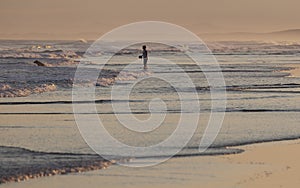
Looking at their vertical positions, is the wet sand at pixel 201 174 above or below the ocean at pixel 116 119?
below

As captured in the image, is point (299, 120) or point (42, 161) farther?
point (299, 120)

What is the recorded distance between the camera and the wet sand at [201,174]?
36.0 ft

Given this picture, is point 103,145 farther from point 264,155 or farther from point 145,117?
point 145,117

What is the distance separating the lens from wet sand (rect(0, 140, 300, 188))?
11.0 metres

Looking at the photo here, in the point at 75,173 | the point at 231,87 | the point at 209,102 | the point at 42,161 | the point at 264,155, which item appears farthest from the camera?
the point at 231,87

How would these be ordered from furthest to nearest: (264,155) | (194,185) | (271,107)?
(271,107) < (264,155) < (194,185)

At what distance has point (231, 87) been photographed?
29.3 metres

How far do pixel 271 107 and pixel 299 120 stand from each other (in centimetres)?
294

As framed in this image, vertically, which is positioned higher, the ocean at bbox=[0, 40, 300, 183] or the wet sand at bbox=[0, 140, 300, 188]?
the ocean at bbox=[0, 40, 300, 183]

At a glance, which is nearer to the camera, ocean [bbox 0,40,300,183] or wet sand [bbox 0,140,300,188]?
wet sand [bbox 0,140,300,188]

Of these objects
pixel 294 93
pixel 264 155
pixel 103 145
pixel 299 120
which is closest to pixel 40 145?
pixel 103 145

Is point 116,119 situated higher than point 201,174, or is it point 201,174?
point 116,119

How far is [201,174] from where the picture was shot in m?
11.6

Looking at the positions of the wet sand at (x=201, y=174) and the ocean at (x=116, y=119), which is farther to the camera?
the ocean at (x=116, y=119)
